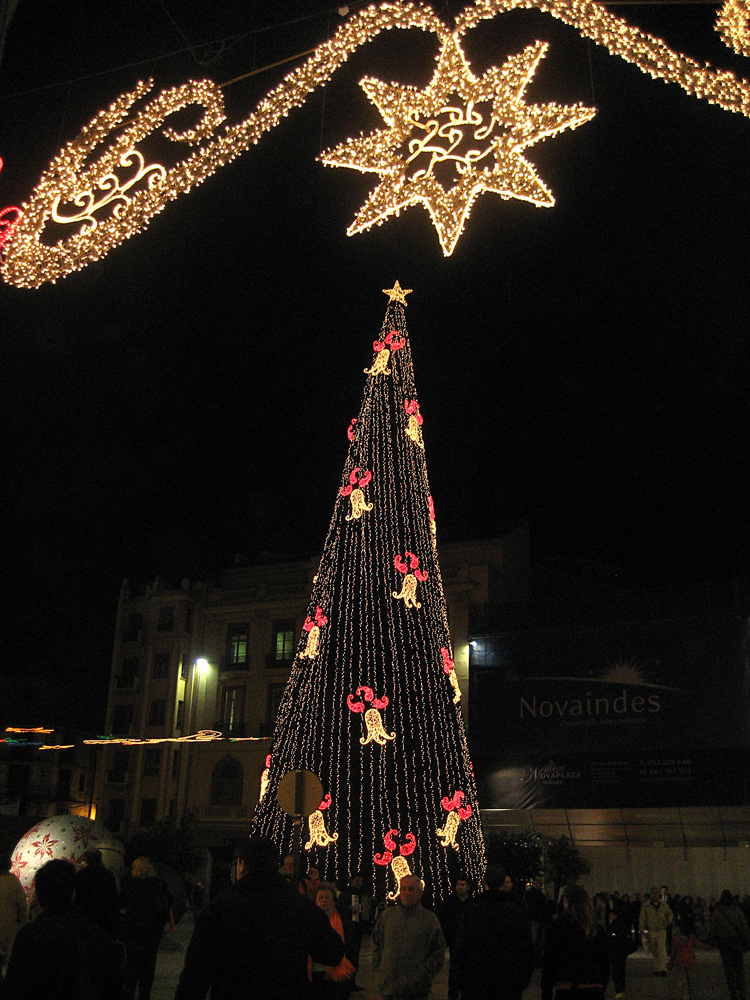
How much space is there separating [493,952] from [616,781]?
25.5 m

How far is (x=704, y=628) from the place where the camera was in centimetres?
3033

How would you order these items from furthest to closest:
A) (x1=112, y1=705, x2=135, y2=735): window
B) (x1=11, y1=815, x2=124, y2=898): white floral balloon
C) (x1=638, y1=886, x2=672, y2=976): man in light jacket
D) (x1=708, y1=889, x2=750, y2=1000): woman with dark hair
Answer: (x1=112, y1=705, x2=135, y2=735): window → (x1=638, y1=886, x2=672, y2=976): man in light jacket → (x1=11, y1=815, x2=124, y2=898): white floral balloon → (x1=708, y1=889, x2=750, y2=1000): woman with dark hair

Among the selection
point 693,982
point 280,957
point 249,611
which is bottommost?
point 693,982

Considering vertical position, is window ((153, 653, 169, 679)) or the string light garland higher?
window ((153, 653, 169, 679))

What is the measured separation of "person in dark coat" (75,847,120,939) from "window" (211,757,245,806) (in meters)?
33.8

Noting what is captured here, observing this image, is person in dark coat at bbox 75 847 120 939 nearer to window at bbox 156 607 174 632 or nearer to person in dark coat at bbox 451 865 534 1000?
person in dark coat at bbox 451 865 534 1000

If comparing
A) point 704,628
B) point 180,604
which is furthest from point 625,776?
point 180,604

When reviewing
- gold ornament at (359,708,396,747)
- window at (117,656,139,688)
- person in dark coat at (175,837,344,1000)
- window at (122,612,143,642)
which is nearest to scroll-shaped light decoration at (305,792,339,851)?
gold ornament at (359,708,396,747)

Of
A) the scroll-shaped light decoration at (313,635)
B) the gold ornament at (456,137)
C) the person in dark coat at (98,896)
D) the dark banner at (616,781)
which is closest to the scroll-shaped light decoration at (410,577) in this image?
the scroll-shaped light decoration at (313,635)

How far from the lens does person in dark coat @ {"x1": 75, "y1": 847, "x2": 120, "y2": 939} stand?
20.4ft

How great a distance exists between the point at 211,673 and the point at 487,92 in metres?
37.0

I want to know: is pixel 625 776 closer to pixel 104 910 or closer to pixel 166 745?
pixel 166 745

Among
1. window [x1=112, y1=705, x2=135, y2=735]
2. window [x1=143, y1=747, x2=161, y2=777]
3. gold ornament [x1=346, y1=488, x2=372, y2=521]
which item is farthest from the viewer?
window [x1=112, y1=705, x2=135, y2=735]

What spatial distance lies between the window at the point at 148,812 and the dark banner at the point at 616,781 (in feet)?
49.7
